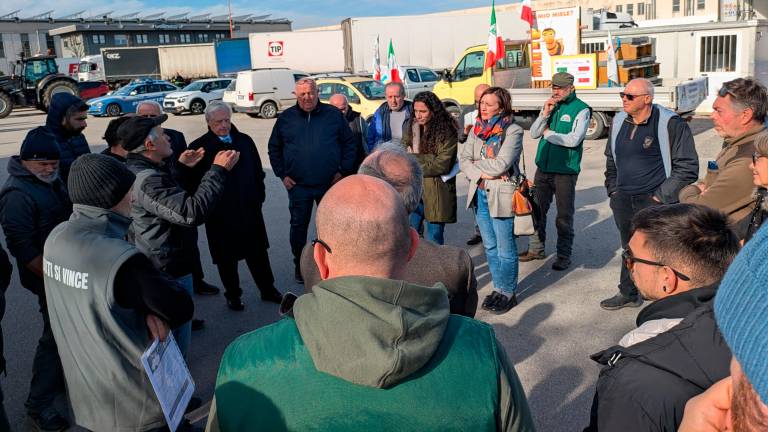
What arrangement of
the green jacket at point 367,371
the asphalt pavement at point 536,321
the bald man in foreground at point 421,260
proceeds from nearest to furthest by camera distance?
the green jacket at point 367,371, the bald man in foreground at point 421,260, the asphalt pavement at point 536,321

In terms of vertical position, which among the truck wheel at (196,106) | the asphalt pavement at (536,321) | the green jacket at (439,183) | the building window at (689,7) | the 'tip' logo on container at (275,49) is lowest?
the asphalt pavement at (536,321)

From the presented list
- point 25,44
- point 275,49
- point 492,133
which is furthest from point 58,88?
point 25,44

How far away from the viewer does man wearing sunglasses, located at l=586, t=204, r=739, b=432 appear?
5.55ft

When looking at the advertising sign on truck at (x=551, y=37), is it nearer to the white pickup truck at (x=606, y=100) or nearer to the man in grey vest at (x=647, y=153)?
the white pickup truck at (x=606, y=100)

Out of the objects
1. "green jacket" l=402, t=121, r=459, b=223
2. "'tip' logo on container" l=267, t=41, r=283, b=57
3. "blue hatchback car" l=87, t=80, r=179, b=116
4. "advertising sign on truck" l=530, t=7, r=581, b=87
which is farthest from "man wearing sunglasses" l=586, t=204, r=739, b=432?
"'tip' logo on container" l=267, t=41, r=283, b=57

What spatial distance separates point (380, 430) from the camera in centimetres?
139

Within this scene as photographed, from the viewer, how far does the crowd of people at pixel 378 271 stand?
1.40 meters

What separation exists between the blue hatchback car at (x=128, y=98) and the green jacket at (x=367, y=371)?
25.4 metres

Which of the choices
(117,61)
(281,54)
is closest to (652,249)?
(281,54)

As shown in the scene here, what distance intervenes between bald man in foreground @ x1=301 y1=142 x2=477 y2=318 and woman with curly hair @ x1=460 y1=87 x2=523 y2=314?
81.2 inches

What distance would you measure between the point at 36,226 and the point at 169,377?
1860 mm

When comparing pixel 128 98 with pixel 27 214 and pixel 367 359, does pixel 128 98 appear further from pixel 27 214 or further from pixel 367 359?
pixel 367 359

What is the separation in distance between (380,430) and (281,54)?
30.7m

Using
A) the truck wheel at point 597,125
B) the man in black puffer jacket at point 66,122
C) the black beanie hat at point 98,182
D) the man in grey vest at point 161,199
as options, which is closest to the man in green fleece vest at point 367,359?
the black beanie hat at point 98,182
